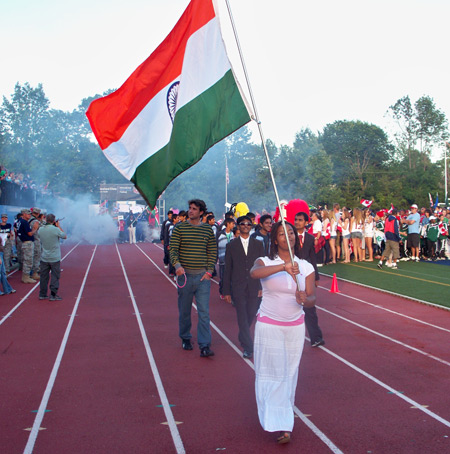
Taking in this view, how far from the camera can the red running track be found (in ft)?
16.6

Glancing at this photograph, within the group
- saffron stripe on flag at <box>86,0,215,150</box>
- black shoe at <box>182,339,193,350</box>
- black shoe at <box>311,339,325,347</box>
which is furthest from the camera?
black shoe at <box>311,339,325,347</box>

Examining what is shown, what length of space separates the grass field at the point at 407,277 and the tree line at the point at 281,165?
104 feet

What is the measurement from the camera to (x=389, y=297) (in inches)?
528

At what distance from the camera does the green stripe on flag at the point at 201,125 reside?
6.24 metres

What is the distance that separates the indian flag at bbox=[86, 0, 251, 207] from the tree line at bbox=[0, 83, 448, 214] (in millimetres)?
45460

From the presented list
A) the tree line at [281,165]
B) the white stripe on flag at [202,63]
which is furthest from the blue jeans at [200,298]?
the tree line at [281,165]

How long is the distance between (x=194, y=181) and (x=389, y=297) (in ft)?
146

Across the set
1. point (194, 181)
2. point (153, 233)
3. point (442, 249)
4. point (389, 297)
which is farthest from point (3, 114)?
point (389, 297)

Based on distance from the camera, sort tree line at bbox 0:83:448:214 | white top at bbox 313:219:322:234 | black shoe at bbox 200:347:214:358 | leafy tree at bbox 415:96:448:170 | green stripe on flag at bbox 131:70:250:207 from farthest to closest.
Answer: leafy tree at bbox 415:96:448:170 < tree line at bbox 0:83:448:214 < white top at bbox 313:219:322:234 < black shoe at bbox 200:347:214:358 < green stripe on flag at bbox 131:70:250:207

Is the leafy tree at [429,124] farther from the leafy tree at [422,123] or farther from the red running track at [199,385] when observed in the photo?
the red running track at [199,385]

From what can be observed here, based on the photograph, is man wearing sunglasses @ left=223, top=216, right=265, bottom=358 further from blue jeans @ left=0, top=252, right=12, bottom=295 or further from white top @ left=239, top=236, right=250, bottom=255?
blue jeans @ left=0, top=252, right=12, bottom=295

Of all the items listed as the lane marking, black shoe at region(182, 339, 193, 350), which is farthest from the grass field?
black shoe at region(182, 339, 193, 350)

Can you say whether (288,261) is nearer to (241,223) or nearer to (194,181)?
(241,223)

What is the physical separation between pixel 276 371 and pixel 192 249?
11.1ft
